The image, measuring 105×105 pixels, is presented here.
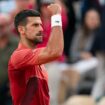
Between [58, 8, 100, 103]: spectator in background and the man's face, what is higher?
the man's face

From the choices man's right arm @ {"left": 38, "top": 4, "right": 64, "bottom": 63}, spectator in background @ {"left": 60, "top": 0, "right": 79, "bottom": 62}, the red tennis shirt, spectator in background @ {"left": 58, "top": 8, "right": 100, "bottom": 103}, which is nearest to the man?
the red tennis shirt

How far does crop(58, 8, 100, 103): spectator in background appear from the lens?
10.1m

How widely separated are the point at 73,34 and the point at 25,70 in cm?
525

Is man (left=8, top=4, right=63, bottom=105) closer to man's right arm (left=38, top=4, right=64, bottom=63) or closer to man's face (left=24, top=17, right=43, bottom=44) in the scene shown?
man's face (left=24, top=17, right=43, bottom=44)

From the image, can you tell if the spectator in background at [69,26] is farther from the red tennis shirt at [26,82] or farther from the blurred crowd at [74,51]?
the red tennis shirt at [26,82]

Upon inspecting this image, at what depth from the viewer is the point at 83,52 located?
34.8 ft

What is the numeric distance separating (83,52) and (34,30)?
497 cm

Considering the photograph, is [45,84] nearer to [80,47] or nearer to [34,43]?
[34,43]

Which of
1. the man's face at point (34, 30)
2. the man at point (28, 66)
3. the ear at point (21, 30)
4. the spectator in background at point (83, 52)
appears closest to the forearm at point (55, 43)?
the man at point (28, 66)

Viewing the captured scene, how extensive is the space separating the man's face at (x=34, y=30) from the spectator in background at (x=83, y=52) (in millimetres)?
4259

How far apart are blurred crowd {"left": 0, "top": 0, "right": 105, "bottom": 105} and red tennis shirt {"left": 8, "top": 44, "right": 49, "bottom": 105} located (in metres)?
2.85

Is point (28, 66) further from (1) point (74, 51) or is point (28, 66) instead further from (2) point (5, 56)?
(1) point (74, 51)

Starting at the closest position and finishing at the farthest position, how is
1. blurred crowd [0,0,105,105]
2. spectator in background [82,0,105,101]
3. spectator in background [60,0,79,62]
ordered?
1. blurred crowd [0,0,105,105]
2. spectator in background [82,0,105,101]
3. spectator in background [60,0,79,62]

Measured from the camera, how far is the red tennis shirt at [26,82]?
5.64 metres
